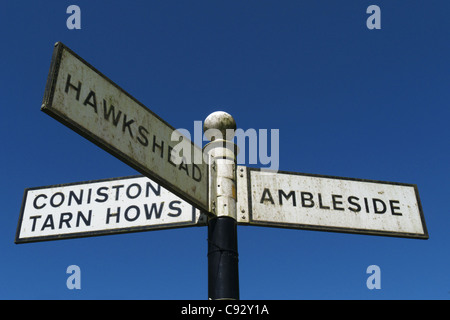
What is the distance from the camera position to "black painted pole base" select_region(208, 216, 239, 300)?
288cm

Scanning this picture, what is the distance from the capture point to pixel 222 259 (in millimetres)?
2971

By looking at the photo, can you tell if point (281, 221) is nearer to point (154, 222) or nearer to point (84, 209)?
point (154, 222)

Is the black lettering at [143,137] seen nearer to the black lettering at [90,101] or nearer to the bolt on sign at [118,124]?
the bolt on sign at [118,124]

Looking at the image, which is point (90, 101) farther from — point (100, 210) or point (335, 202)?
point (335, 202)

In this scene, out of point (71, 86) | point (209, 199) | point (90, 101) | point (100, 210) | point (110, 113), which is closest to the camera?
point (71, 86)

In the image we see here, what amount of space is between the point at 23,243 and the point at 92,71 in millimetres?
1763

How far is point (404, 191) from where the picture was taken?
3883 millimetres

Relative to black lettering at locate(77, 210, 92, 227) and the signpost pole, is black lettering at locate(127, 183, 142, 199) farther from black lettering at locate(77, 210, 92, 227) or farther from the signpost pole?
the signpost pole

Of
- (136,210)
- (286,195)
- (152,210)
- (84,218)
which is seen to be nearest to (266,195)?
(286,195)

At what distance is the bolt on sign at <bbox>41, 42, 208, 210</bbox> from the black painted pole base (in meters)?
0.19

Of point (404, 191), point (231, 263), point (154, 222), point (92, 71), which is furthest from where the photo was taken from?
point (404, 191)

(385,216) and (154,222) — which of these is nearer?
(154,222)

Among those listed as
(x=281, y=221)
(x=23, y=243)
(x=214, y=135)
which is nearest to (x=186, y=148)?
(x=214, y=135)

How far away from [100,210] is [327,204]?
1763 mm
